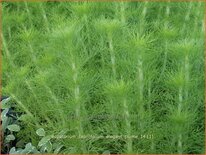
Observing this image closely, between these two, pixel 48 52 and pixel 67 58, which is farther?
pixel 48 52

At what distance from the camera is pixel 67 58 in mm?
1917

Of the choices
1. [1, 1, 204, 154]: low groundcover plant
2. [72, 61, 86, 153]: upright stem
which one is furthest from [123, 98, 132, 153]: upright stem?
[72, 61, 86, 153]: upright stem

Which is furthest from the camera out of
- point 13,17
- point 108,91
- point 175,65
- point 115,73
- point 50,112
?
point 13,17

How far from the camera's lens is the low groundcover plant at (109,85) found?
A: 1885 mm

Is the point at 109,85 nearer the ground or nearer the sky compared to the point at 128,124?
nearer the sky

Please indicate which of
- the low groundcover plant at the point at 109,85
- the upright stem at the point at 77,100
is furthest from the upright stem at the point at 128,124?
the upright stem at the point at 77,100

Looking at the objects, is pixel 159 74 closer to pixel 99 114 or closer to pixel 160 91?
pixel 160 91

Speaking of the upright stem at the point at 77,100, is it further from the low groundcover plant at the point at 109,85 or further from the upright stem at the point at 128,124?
the upright stem at the point at 128,124

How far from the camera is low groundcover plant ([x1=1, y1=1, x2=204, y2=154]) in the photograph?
188 cm

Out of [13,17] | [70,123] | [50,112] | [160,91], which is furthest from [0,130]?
[160,91]

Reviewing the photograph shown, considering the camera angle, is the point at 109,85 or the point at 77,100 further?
the point at 77,100

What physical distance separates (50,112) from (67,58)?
0.50 m

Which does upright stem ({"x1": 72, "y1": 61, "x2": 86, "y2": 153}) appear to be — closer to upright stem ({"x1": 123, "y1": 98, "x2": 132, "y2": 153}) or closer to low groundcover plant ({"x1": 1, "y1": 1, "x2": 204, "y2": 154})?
→ low groundcover plant ({"x1": 1, "y1": 1, "x2": 204, "y2": 154})

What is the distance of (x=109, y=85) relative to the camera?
5.97 ft
